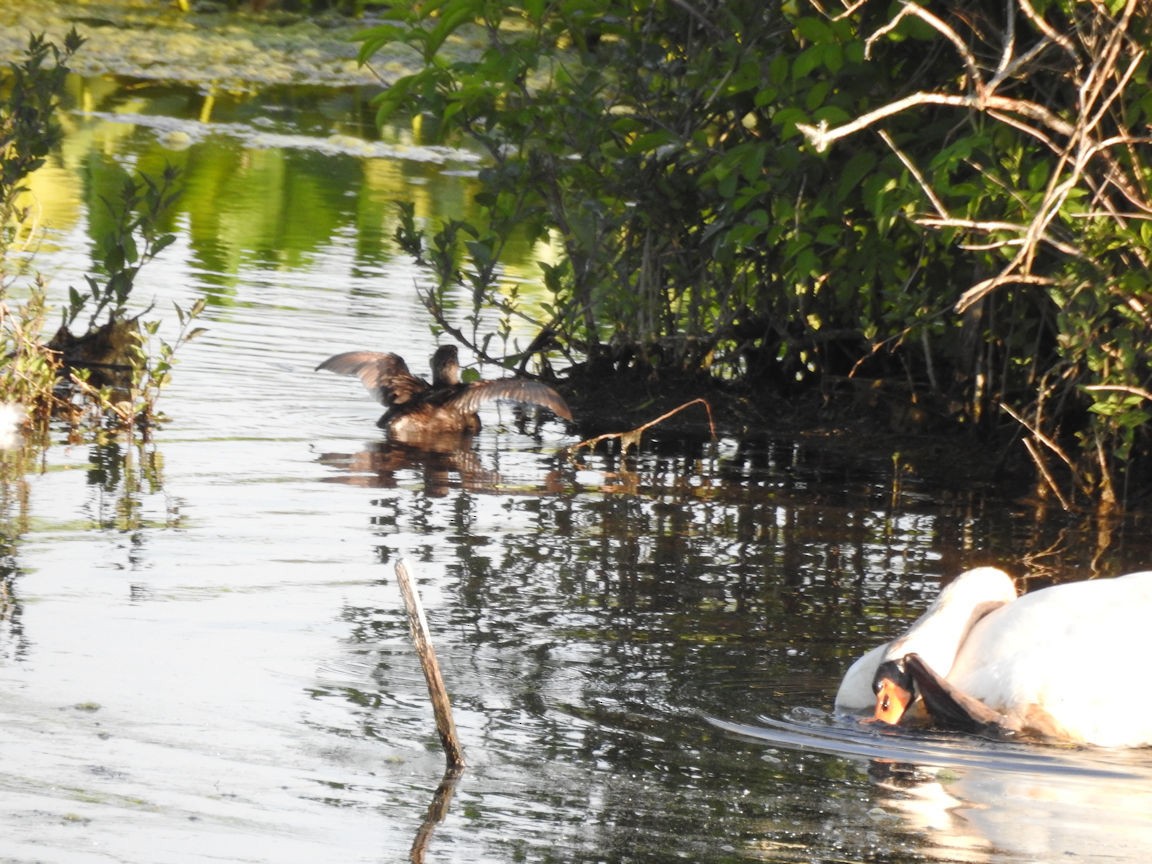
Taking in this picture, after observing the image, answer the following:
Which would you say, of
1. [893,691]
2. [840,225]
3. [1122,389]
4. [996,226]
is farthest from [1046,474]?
[893,691]

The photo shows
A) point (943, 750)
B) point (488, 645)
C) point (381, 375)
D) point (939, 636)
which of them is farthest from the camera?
point (381, 375)

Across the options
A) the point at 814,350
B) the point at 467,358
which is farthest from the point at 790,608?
the point at 467,358

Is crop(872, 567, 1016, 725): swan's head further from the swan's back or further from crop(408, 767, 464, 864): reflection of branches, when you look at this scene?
crop(408, 767, 464, 864): reflection of branches

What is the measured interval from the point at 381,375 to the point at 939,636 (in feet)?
16.8

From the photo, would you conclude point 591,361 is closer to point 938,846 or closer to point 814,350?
point 814,350

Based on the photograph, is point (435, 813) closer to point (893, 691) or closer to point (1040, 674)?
point (893, 691)

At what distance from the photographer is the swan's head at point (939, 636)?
5.54m

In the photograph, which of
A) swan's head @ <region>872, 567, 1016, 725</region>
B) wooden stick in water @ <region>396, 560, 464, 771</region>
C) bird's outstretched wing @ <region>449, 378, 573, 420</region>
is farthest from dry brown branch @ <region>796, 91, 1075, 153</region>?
bird's outstretched wing @ <region>449, 378, 573, 420</region>

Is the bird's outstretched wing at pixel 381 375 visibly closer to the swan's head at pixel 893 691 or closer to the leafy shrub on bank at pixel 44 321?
the leafy shrub on bank at pixel 44 321

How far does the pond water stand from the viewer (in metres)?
4.79

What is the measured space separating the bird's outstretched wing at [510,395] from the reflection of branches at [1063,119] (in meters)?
2.27

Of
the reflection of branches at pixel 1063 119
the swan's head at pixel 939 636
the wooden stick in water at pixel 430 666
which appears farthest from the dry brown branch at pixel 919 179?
the wooden stick in water at pixel 430 666

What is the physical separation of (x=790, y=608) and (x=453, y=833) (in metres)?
2.67

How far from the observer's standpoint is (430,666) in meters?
4.99
